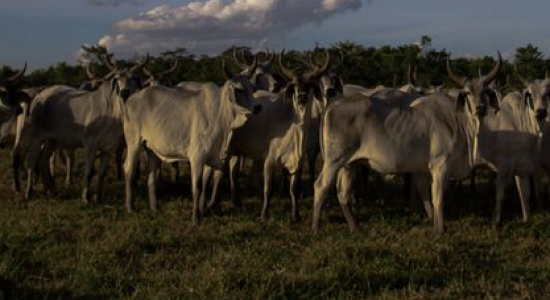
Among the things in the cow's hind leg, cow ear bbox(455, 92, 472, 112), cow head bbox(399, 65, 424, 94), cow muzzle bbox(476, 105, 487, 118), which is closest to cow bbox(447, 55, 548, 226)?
cow ear bbox(455, 92, 472, 112)

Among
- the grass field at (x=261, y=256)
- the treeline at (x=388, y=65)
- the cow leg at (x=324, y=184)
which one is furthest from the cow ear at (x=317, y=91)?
the treeline at (x=388, y=65)

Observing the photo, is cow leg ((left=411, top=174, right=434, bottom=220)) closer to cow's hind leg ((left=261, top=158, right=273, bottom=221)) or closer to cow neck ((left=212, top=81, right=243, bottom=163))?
cow's hind leg ((left=261, top=158, right=273, bottom=221))

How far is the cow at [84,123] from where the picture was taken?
10797 millimetres

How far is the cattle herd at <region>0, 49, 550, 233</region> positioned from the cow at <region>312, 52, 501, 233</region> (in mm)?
12

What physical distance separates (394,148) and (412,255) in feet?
6.13

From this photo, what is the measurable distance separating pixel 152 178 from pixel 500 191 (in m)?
4.69

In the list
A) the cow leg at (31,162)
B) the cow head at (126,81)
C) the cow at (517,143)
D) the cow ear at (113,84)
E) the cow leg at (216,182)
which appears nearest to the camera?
the cow at (517,143)

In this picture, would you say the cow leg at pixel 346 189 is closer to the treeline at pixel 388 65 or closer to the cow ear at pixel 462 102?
the cow ear at pixel 462 102

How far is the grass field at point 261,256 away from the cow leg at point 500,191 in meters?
0.19

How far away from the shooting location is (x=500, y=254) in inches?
286

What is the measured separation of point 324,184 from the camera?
8.55 metres

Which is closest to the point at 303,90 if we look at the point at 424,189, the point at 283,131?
the point at 283,131

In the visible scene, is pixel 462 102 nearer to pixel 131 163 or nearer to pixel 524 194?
pixel 524 194

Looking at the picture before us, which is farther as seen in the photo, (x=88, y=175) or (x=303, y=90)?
(x=88, y=175)
